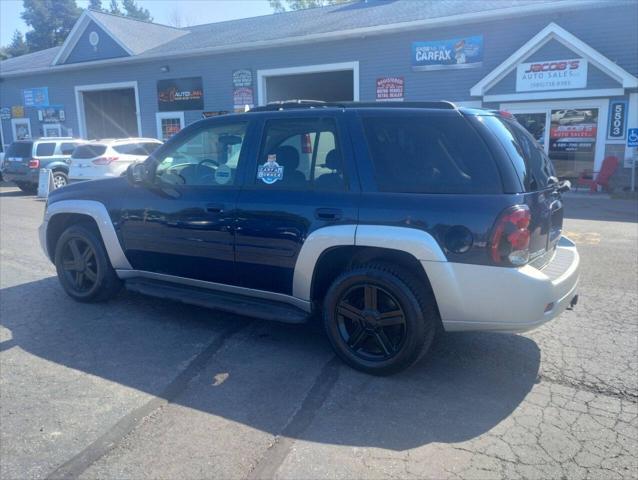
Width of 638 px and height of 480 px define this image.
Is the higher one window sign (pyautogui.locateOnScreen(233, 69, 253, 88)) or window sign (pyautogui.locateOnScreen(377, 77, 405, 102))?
window sign (pyautogui.locateOnScreen(233, 69, 253, 88))

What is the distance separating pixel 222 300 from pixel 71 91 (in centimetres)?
2470

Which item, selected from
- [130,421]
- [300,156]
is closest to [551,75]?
[300,156]

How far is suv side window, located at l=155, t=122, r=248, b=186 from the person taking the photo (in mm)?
4656

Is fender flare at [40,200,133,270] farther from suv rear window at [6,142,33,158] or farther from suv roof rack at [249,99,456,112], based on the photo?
suv rear window at [6,142,33,158]

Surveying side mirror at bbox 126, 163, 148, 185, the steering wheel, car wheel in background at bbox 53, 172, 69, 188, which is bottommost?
car wheel in background at bbox 53, 172, 69, 188

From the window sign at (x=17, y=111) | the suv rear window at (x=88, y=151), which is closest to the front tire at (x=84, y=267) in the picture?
the suv rear window at (x=88, y=151)

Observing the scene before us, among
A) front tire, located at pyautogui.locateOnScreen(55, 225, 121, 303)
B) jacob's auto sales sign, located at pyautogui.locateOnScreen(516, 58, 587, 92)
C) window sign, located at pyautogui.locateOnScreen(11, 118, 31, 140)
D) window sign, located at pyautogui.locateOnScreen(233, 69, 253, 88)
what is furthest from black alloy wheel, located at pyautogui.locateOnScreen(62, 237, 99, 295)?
window sign, located at pyautogui.locateOnScreen(11, 118, 31, 140)

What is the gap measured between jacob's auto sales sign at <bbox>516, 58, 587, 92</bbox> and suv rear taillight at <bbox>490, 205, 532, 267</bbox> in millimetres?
13083

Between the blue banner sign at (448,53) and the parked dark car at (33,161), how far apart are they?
10700 millimetres

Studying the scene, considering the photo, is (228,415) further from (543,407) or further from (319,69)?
(319,69)

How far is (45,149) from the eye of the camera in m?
17.2

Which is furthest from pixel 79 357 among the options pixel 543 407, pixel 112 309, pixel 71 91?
pixel 71 91

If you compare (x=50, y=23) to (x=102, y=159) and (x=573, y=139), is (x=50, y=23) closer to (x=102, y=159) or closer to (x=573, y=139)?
(x=102, y=159)

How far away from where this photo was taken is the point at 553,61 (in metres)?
14.9
